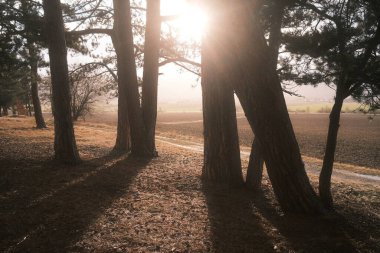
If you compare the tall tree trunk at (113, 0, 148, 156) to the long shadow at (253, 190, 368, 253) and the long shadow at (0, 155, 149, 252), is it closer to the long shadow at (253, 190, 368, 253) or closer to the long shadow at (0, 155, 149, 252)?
the long shadow at (0, 155, 149, 252)

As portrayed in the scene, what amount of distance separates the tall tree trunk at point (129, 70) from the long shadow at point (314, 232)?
5878 mm

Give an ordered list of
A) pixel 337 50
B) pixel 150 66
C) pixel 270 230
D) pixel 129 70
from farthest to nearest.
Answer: pixel 150 66
pixel 129 70
pixel 337 50
pixel 270 230

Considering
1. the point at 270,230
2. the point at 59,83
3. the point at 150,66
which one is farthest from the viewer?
the point at 150,66

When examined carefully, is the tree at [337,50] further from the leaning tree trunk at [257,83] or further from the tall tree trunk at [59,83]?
the tall tree trunk at [59,83]

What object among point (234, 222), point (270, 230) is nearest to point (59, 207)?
point (234, 222)

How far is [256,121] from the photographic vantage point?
4.66m

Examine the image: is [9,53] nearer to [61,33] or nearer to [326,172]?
[61,33]

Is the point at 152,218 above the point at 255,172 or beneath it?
beneath

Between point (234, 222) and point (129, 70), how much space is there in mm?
6778

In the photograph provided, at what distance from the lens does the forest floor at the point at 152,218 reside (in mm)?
4145

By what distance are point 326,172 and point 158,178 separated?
371 cm

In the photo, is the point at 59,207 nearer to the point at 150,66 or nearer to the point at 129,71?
the point at 129,71

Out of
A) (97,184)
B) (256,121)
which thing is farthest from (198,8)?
(97,184)

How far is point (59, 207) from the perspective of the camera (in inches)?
206
